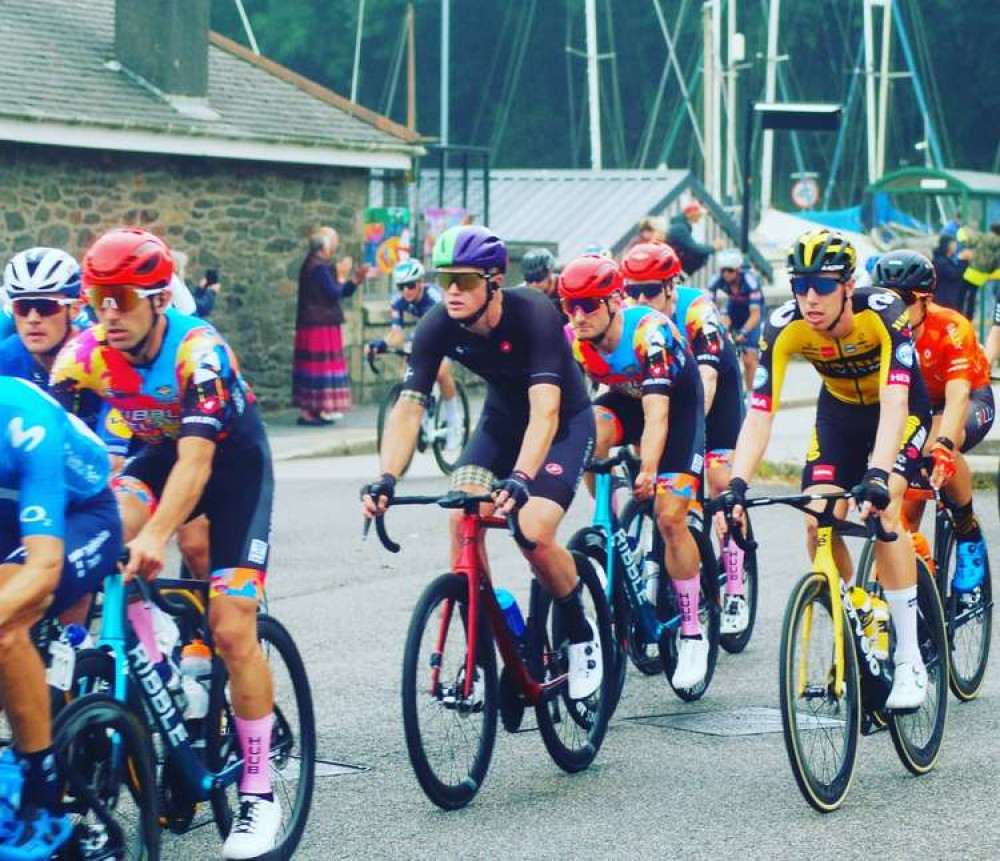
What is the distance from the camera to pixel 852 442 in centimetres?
753

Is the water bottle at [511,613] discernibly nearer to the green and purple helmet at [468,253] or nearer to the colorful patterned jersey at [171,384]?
the green and purple helmet at [468,253]

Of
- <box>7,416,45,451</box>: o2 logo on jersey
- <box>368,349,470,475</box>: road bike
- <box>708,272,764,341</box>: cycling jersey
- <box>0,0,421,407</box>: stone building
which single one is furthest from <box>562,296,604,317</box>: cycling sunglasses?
<box>708,272,764,341</box>: cycling jersey

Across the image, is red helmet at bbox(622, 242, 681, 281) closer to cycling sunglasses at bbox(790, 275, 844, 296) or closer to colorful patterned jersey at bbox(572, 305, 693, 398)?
colorful patterned jersey at bbox(572, 305, 693, 398)

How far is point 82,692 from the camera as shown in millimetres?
5277

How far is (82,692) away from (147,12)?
18888mm

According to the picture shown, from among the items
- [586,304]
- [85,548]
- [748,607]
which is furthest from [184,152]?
[85,548]

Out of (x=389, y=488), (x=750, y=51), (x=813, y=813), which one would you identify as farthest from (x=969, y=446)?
(x=750, y=51)

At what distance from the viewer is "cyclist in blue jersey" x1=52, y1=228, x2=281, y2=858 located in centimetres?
574

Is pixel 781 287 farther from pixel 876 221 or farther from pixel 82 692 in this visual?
pixel 82 692

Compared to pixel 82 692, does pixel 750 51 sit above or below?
above

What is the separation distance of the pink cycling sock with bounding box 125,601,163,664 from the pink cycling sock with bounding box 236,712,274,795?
1.37ft

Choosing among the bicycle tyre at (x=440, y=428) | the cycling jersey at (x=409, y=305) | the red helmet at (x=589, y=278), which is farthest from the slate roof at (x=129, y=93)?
the red helmet at (x=589, y=278)

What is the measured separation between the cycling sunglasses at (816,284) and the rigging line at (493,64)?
6915cm

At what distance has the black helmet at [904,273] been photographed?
805cm
